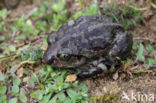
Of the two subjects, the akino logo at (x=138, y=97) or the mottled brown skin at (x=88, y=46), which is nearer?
the akino logo at (x=138, y=97)

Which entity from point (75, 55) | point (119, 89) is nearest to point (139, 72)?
point (119, 89)

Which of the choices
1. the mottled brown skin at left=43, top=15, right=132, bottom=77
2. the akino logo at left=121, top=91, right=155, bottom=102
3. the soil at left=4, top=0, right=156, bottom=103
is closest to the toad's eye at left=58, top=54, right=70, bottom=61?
the mottled brown skin at left=43, top=15, right=132, bottom=77

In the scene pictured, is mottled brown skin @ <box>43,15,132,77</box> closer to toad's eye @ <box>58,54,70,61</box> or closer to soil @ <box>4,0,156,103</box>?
toad's eye @ <box>58,54,70,61</box>

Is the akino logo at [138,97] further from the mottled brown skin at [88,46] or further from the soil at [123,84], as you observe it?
the mottled brown skin at [88,46]

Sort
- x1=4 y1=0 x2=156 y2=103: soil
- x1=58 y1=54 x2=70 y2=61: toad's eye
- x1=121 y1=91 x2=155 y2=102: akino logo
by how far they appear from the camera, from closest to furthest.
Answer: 1. x1=121 y1=91 x2=155 y2=102: akino logo
2. x1=4 y1=0 x2=156 y2=103: soil
3. x1=58 y1=54 x2=70 y2=61: toad's eye

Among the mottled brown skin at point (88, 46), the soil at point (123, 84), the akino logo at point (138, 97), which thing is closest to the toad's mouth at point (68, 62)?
the mottled brown skin at point (88, 46)

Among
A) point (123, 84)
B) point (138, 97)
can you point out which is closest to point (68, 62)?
point (123, 84)

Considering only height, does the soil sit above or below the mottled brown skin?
below
